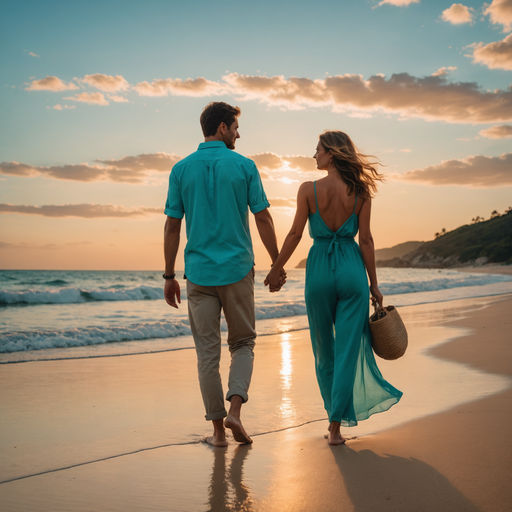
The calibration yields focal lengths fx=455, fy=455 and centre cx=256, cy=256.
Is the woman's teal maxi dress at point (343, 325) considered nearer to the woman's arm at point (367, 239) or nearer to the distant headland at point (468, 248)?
the woman's arm at point (367, 239)

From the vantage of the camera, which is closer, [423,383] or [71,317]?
[423,383]

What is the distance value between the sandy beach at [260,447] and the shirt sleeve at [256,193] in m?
1.59

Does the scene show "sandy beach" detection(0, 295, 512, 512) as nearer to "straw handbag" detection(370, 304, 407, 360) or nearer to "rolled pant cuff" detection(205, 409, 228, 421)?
"rolled pant cuff" detection(205, 409, 228, 421)

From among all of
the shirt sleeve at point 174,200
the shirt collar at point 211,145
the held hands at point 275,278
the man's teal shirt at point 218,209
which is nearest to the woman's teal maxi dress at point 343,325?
the held hands at point 275,278

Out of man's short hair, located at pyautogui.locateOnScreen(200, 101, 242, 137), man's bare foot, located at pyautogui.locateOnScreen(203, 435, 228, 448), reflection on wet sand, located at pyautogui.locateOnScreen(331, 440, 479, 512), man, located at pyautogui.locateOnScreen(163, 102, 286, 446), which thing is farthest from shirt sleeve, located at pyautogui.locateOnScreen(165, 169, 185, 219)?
reflection on wet sand, located at pyautogui.locateOnScreen(331, 440, 479, 512)

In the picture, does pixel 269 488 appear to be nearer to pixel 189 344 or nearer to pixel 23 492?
pixel 23 492

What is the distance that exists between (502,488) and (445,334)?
19.5 feet

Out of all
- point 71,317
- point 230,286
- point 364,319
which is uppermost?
point 230,286

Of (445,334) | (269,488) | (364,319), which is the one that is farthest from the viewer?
(445,334)

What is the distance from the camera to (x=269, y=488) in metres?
2.31

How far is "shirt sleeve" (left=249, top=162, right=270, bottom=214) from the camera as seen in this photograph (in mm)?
3115

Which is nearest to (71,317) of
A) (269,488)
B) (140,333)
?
(140,333)

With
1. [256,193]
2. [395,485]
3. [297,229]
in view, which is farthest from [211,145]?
[395,485]

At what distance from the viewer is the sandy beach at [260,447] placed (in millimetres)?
2207
